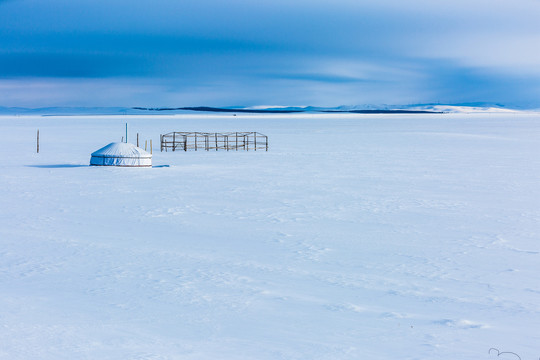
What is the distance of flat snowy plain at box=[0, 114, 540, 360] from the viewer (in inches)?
290

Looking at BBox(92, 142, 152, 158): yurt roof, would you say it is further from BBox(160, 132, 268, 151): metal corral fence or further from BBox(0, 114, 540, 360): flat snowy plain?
BBox(160, 132, 268, 151): metal corral fence

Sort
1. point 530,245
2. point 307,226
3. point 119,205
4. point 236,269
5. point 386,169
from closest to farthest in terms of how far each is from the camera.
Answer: point 236,269 < point 530,245 < point 307,226 < point 119,205 < point 386,169

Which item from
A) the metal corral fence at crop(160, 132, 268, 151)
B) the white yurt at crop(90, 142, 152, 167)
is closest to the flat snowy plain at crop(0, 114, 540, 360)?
the white yurt at crop(90, 142, 152, 167)

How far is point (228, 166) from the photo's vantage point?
30891 millimetres

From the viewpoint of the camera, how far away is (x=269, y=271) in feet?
34.7

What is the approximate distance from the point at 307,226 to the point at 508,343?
758 cm

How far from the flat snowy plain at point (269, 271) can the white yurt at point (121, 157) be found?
8.01 meters

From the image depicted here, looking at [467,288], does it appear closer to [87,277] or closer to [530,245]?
[530,245]

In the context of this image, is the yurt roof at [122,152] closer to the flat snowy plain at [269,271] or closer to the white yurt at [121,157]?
the white yurt at [121,157]

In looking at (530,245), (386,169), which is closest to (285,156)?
(386,169)

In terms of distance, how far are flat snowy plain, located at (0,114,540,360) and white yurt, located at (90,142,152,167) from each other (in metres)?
8.01

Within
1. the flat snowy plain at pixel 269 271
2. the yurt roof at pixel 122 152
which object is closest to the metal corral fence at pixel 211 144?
the yurt roof at pixel 122 152

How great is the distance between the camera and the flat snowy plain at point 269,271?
290 inches

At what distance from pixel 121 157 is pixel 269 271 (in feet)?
69.6
